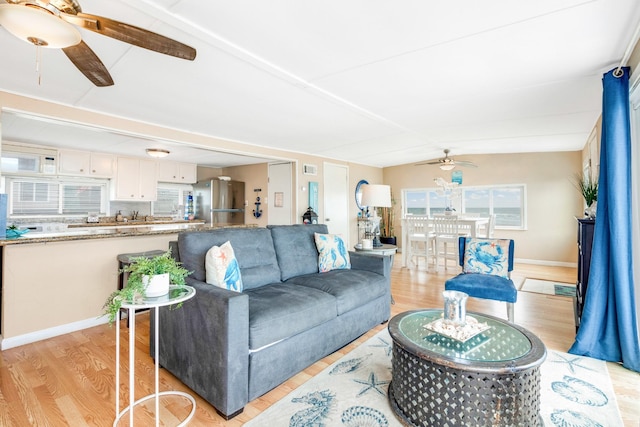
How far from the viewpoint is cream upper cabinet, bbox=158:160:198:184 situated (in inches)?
243

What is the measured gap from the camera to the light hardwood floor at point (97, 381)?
1.70 meters

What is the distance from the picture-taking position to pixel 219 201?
665 centimetres

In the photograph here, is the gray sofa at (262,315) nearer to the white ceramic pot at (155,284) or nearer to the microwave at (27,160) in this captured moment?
the white ceramic pot at (155,284)

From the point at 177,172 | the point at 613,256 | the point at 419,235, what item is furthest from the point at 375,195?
the point at 177,172

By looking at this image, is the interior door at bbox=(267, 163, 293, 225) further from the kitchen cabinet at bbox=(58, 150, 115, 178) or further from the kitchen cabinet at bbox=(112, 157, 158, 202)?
the kitchen cabinet at bbox=(58, 150, 115, 178)

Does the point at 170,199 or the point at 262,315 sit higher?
the point at 170,199

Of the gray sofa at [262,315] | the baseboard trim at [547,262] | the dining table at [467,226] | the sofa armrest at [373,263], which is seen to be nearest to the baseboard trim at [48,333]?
the gray sofa at [262,315]

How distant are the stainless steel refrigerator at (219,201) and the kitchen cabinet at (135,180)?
0.99 metres

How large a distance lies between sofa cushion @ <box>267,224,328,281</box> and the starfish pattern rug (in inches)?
35.7

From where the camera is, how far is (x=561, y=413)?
1.69 metres

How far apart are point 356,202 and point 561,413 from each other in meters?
5.95

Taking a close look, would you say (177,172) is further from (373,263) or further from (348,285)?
(348,285)

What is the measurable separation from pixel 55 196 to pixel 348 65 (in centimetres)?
560

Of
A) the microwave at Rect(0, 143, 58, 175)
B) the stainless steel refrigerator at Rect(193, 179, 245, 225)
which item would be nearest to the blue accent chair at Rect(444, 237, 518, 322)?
the stainless steel refrigerator at Rect(193, 179, 245, 225)
